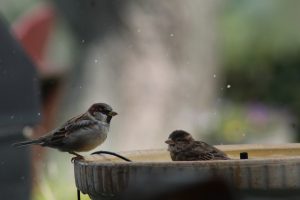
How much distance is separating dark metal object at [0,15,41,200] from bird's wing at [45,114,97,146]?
1.83 feet

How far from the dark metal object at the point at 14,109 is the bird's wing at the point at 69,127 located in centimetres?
56

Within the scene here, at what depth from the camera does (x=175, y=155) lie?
262 cm

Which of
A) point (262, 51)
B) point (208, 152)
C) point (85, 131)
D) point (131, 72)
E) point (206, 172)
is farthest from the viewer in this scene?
point (262, 51)

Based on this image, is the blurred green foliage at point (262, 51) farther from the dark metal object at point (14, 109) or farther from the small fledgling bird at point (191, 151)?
the small fledgling bird at point (191, 151)

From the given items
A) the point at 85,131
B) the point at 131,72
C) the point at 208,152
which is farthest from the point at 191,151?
the point at 131,72

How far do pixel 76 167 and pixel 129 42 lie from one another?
4.79 metres

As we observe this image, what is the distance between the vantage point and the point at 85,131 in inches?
134

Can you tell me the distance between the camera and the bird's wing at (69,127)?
3.39 metres

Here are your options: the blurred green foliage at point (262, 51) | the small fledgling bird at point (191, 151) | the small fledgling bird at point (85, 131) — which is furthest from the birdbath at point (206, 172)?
the blurred green foliage at point (262, 51)

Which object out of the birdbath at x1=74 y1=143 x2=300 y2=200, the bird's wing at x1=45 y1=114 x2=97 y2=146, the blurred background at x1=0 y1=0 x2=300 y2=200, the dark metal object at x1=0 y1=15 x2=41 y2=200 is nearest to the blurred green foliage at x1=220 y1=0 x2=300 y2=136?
the blurred background at x1=0 y1=0 x2=300 y2=200

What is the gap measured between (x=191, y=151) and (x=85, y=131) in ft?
2.83

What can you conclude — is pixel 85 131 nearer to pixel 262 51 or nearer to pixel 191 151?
pixel 191 151

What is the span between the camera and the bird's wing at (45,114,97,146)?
339 cm

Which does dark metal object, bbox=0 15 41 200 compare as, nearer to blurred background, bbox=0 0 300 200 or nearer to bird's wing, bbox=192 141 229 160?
bird's wing, bbox=192 141 229 160
